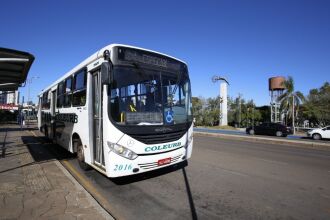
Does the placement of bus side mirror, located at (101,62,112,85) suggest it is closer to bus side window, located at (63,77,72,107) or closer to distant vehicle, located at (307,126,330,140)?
bus side window, located at (63,77,72,107)

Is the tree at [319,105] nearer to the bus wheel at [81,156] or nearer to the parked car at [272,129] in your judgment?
the parked car at [272,129]

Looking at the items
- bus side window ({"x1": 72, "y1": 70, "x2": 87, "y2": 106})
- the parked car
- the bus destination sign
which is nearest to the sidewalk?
bus side window ({"x1": 72, "y1": 70, "x2": 87, "y2": 106})

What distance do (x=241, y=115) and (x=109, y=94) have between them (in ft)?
223

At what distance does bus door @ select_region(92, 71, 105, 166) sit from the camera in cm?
Result: 642

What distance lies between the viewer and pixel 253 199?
562 cm

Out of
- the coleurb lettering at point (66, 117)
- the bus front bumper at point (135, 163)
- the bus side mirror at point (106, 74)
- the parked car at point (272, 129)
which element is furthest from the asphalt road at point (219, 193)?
the parked car at point (272, 129)

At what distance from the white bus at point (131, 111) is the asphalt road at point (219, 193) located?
60 cm

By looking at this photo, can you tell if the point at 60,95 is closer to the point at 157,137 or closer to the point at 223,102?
the point at 157,137

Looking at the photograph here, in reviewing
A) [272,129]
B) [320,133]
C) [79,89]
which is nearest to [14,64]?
[79,89]

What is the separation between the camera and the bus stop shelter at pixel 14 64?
7.70 m

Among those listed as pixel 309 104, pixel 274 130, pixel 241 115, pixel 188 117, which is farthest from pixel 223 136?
pixel 241 115

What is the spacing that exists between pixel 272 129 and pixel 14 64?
27783 millimetres

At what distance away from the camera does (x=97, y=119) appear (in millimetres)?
6648

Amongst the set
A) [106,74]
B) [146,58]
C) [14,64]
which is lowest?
[106,74]
